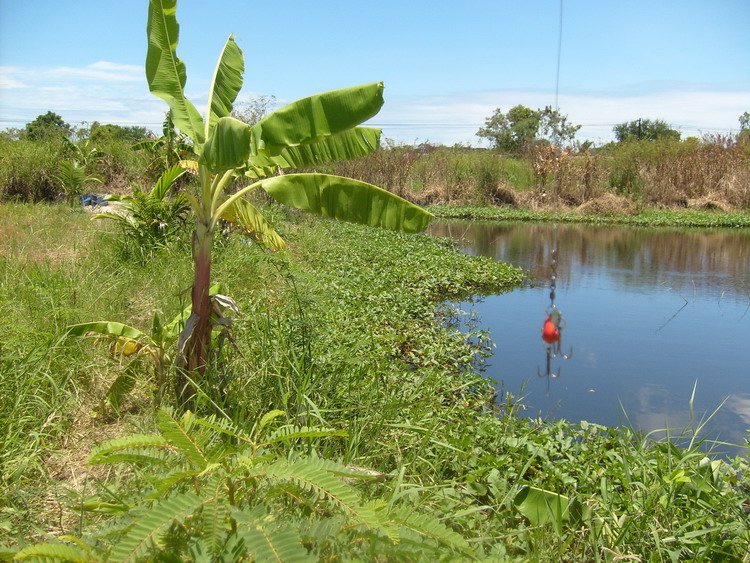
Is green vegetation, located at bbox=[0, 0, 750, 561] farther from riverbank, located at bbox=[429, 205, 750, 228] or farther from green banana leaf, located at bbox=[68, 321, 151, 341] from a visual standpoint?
riverbank, located at bbox=[429, 205, 750, 228]

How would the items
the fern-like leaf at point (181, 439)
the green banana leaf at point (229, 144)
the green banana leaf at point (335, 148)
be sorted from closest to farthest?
1. the fern-like leaf at point (181, 439)
2. the green banana leaf at point (229, 144)
3. the green banana leaf at point (335, 148)

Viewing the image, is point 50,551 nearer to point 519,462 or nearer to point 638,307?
point 519,462

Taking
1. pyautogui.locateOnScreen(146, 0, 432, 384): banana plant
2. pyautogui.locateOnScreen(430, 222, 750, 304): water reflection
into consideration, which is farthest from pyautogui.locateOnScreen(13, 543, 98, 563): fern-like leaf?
pyautogui.locateOnScreen(430, 222, 750, 304): water reflection

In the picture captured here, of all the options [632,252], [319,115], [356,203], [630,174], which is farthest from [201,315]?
[630,174]

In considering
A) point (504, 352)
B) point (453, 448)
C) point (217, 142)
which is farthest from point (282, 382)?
point (504, 352)

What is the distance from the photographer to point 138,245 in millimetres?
6793

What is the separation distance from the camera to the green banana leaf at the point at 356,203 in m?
3.48

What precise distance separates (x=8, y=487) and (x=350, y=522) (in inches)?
63.3

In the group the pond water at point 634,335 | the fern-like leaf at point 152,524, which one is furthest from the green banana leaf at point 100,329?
the pond water at point 634,335

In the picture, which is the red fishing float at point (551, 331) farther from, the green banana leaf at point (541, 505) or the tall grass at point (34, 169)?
the tall grass at point (34, 169)

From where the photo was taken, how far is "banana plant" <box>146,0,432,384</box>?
3088 millimetres

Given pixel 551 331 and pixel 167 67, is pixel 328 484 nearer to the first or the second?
pixel 551 331

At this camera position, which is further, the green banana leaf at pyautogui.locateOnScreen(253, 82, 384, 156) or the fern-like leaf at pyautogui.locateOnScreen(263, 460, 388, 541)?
the green banana leaf at pyautogui.locateOnScreen(253, 82, 384, 156)

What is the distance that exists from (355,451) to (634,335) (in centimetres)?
497
